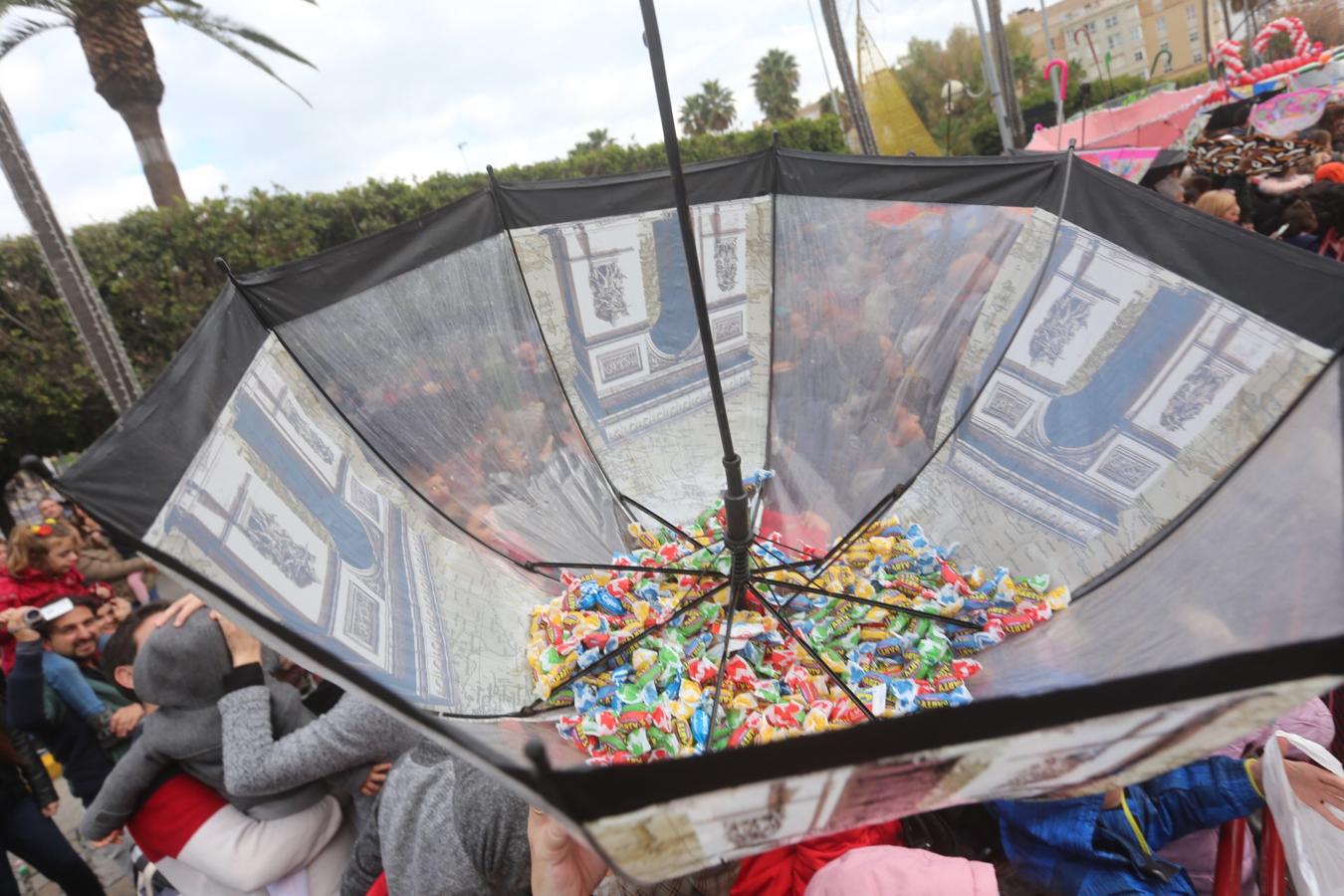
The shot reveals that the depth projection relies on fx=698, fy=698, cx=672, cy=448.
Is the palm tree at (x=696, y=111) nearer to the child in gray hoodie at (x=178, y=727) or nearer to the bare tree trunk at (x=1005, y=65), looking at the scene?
the bare tree trunk at (x=1005, y=65)

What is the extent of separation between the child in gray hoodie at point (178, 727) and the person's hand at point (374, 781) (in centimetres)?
20

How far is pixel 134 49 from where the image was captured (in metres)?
7.87

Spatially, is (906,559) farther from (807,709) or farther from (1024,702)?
(1024,702)

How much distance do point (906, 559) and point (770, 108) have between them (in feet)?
156

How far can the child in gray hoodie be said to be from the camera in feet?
6.34

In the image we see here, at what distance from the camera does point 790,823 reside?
855mm

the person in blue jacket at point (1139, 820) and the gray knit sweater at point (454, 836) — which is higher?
the gray knit sweater at point (454, 836)

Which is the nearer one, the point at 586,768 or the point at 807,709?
the point at 586,768

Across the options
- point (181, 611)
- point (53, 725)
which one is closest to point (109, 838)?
point (181, 611)

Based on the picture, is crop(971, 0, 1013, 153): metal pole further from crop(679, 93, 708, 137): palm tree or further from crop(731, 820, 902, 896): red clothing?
crop(679, 93, 708, 137): palm tree

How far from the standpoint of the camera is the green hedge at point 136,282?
290 inches

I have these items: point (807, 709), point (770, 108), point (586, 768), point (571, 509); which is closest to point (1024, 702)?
point (586, 768)

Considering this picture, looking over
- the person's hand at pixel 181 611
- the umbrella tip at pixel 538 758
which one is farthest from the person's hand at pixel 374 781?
the umbrella tip at pixel 538 758

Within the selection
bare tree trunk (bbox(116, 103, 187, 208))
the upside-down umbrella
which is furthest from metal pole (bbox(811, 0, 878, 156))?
the upside-down umbrella
